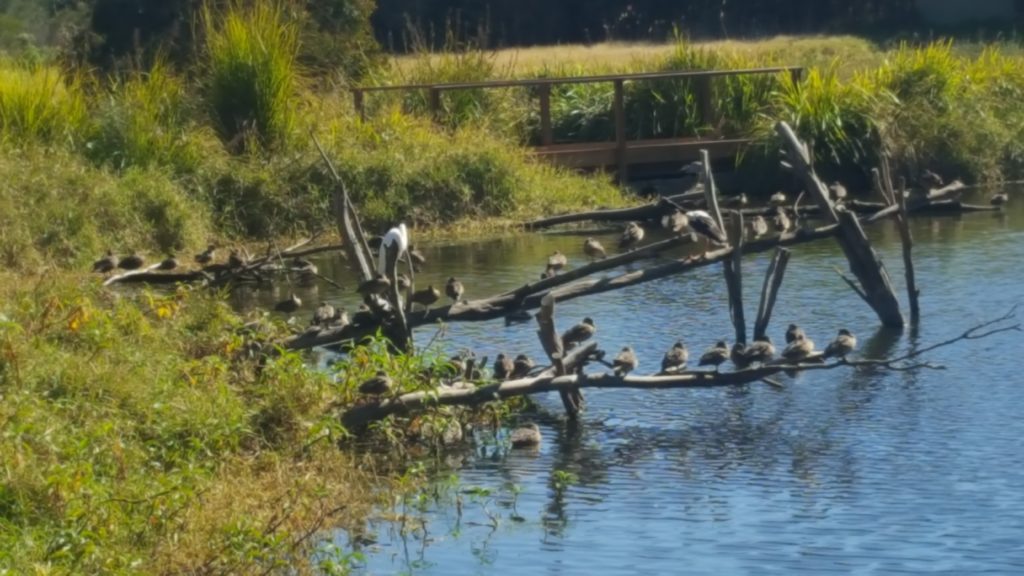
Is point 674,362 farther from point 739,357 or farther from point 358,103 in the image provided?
point 358,103

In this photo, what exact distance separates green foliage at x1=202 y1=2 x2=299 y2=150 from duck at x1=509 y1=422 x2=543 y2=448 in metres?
10.6

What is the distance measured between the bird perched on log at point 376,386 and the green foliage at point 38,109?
1033 centimetres

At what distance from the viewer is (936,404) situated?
37.6 feet

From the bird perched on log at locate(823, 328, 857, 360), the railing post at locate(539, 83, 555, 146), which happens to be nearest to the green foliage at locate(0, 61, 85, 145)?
the railing post at locate(539, 83, 555, 146)

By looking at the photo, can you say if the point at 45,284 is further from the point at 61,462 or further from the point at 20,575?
the point at 20,575

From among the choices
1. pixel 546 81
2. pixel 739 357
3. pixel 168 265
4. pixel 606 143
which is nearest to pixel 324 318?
pixel 739 357

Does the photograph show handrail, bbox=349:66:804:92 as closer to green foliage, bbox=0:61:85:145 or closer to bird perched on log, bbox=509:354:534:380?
green foliage, bbox=0:61:85:145

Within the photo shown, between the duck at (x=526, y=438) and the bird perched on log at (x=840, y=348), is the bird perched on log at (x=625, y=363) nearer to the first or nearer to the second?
the duck at (x=526, y=438)

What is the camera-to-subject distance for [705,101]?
2530 centimetres

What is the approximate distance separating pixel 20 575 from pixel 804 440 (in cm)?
538

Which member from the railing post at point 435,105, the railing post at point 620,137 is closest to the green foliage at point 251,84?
the railing post at point 435,105

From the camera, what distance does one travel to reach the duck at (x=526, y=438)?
1051 cm

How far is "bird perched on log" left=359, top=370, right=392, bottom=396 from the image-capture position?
9867 millimetres

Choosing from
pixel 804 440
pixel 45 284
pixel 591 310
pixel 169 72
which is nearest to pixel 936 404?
pixel 804 440
